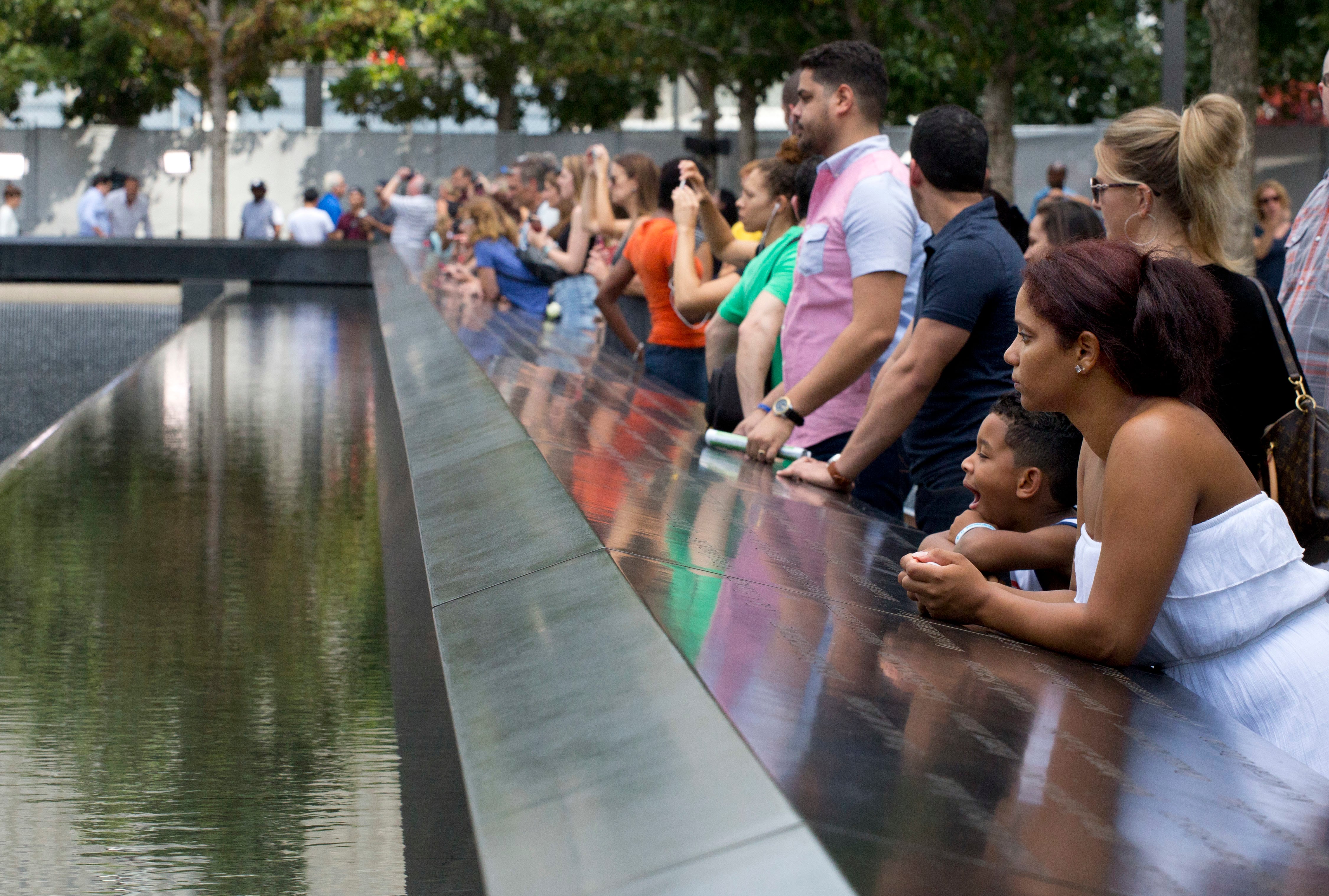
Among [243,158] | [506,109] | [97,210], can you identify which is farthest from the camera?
[506,109]

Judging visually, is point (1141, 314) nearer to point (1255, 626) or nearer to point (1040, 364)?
point (1040, 364)

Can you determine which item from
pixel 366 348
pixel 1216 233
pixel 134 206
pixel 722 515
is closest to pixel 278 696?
pixel 722 515

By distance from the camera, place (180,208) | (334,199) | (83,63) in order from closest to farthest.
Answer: (334,199) → (180,208) → (83,63)

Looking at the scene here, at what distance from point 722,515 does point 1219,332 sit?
89 centimetres

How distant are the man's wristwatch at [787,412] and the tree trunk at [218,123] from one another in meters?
25.7

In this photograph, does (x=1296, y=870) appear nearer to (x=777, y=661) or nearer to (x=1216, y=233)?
(x=777, y=661)

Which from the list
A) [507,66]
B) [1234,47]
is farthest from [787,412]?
[507,66]

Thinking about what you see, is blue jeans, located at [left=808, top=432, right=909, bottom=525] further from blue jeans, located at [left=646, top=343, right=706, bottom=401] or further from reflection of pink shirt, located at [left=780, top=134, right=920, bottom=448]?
blue jeans, located at [left=646, top=343, right=706, bottom=401]

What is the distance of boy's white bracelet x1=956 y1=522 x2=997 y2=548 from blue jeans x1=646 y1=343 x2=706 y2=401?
3.51 m

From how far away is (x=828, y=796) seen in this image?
3.53ft

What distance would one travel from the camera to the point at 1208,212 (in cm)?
282

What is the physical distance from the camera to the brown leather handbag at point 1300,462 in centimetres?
257

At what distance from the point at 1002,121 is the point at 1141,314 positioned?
1438cm

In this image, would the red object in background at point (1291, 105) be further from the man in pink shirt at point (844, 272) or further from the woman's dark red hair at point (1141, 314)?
the woman's dark red hair at point (1141, 314)
